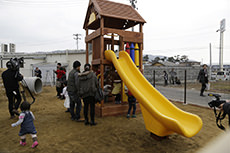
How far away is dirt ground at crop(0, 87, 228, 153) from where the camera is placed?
3248 millimetres

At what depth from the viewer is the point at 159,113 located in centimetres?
313

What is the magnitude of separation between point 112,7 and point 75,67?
9.21 feet

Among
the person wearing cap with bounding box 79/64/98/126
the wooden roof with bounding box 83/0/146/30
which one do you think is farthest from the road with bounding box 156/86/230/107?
the person wearing cap with bounding box 79/64/98/126

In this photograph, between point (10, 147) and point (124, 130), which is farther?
point (124, 130)

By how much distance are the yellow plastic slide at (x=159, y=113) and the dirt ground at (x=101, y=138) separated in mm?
351

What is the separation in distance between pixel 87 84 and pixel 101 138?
1469 mm

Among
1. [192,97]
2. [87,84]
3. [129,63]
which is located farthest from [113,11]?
[192,97]

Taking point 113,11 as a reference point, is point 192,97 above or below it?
below

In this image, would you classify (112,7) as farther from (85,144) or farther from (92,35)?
(85,144)

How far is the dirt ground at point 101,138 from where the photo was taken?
325 centimetres

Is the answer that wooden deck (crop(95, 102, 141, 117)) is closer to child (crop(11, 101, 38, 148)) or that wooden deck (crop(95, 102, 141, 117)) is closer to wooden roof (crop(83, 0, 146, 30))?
child (crop(11, 101, 38, 148))

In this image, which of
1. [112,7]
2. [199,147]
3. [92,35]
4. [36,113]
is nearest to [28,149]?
[36,113]

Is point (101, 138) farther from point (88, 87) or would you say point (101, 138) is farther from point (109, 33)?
point (109, 33)

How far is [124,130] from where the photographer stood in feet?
13.8
